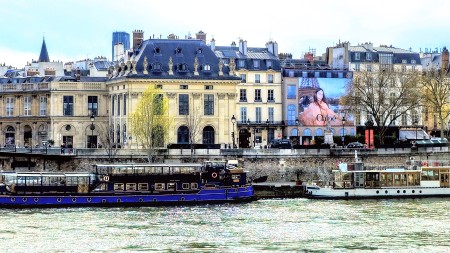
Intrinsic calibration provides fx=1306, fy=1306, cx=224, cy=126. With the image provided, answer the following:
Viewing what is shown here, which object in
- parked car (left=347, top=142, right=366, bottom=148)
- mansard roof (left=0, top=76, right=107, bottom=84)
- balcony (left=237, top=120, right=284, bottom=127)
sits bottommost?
parked car (left=347, top=142, right=366, bottom=148)

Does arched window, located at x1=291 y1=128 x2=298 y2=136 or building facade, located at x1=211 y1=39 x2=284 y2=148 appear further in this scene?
arched window, located at x1=291 y1=128 x2=298 y2=136

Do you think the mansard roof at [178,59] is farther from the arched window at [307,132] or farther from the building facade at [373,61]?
the building facade at [373,61]

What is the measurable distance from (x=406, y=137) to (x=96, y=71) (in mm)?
28864

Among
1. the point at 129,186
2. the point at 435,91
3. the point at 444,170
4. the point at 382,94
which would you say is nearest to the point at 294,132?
the point at 382,94

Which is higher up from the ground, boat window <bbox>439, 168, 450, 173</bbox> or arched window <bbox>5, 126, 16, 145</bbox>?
arched window <bbox>5, 126, 16, 145</bbox>

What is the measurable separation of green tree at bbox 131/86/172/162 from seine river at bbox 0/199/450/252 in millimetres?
18086

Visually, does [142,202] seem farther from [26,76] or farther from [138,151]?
[26,76]

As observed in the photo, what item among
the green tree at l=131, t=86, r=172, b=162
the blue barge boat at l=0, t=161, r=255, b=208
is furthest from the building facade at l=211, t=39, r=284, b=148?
the blue barge boat at l=0, t=161, r=255, b=208

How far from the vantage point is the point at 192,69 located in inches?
3952

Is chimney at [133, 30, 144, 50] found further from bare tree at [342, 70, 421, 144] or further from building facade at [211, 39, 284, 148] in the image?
bare tree at [342, 70, 421, 144]

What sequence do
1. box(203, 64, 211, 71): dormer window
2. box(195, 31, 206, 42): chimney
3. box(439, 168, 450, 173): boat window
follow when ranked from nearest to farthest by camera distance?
1. box(439, 168, 450, 173): boat window
2. box(203, 64, 211, 71): dormer window
3. box(195, 31, 206, 42): chimney

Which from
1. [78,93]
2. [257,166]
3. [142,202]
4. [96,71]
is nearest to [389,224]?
[142,202]

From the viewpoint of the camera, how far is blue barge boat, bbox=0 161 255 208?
74812 mm

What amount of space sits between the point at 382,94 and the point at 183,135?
1768 centimetres
